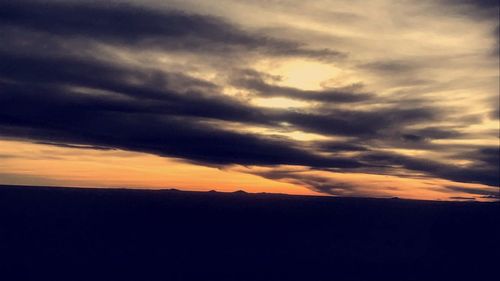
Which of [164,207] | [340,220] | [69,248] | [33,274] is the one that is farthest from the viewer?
[164,207]

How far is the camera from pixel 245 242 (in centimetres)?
5447

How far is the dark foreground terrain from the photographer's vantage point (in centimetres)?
4253

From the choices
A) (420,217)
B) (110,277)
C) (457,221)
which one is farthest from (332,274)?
(420,217)

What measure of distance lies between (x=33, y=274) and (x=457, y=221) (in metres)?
41.6

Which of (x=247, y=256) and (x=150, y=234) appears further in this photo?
(x=150, y=234)

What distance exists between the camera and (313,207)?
80562mm

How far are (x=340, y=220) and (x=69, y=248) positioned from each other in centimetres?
3065

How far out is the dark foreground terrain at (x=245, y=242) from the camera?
140 feet

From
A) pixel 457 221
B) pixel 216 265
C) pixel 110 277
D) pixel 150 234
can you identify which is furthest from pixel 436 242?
pixel 110 277

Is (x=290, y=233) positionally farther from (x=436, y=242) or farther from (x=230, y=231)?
(x=436, y=242)

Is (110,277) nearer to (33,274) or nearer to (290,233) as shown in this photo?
(33,274)

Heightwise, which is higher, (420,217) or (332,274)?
(420,217)

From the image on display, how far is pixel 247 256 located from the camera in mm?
48469

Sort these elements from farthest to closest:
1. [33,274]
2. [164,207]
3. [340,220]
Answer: [164,207], [340,220], [33,274]
